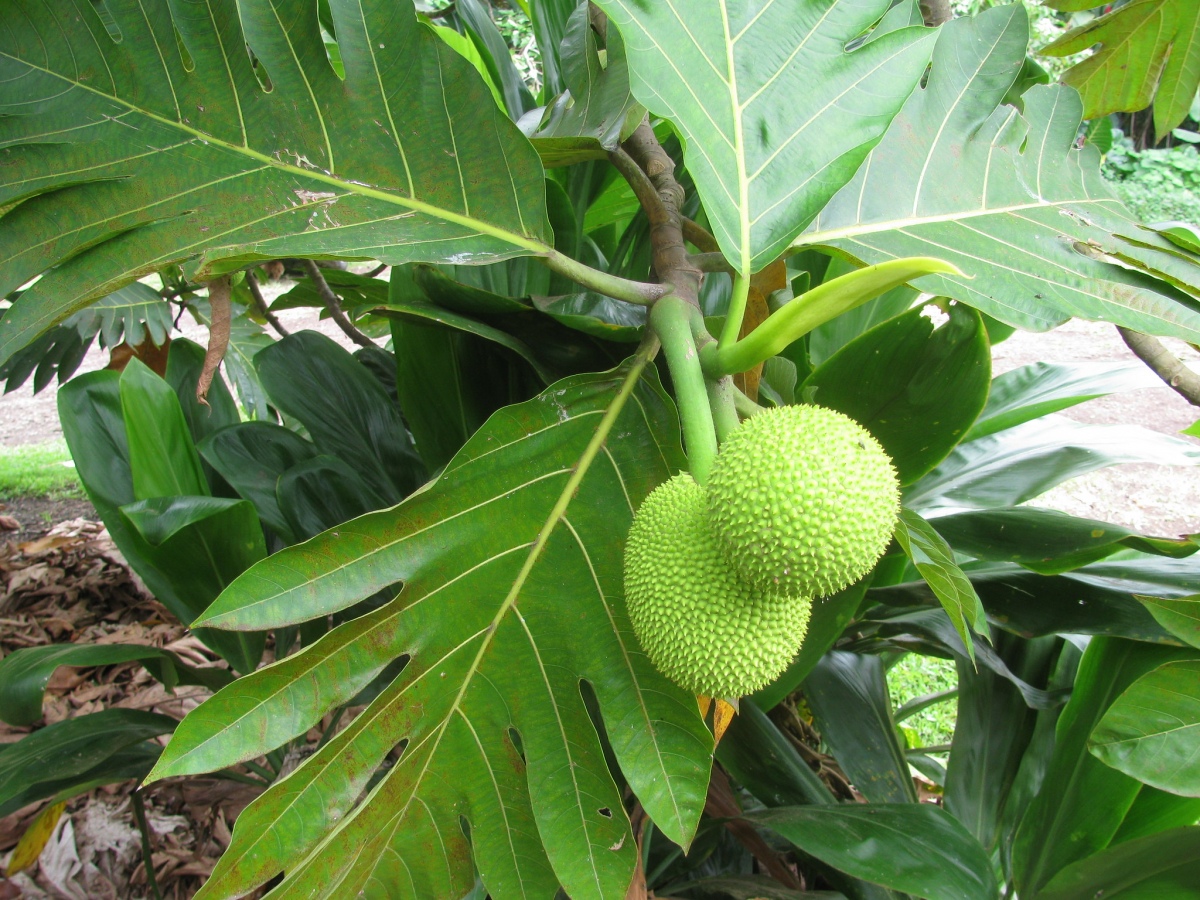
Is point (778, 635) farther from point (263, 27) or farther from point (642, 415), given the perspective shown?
point (263, 27)

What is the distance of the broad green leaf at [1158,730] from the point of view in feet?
2.18

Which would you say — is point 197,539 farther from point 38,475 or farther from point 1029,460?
point 38,475

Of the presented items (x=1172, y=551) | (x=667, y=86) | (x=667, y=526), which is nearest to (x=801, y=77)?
(x=667, y=86)

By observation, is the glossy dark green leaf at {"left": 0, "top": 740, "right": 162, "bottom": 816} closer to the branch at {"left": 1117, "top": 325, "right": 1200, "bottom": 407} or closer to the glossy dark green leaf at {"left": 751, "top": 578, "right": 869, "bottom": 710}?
the glossy dark green leaf at {"left": 751, "top": 578, "right": 869, "bottom": 710}

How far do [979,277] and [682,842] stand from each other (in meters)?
0.52

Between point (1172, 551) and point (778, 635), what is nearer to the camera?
point (778, 635)

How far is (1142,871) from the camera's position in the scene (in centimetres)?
78

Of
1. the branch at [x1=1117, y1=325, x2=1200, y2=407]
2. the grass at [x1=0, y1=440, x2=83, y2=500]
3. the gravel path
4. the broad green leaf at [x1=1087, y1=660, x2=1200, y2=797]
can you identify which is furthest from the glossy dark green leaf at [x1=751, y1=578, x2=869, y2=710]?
the grass at [x1=0, y1=440, x2=83, y2=500]

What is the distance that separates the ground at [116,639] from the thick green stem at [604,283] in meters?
1.30

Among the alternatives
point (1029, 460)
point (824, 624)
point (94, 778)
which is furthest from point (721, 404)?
point (94, 778)

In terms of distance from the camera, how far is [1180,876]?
0.76 meters

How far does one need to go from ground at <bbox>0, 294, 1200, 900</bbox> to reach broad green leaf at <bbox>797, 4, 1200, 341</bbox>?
1124 millimetres

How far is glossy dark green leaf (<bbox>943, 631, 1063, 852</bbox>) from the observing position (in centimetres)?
107

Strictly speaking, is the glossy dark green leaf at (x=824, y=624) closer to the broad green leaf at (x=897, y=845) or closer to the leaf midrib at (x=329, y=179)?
the broad green leaf at (x=897, y=845)
